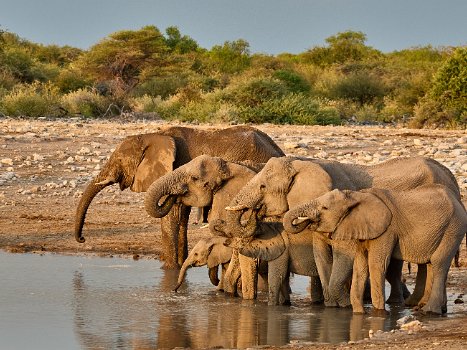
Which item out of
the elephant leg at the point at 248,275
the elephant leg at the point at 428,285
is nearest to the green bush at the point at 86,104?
the elephant leg at the point at 248,275

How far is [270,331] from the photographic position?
8344mm

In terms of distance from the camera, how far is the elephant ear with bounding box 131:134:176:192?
38.3 ft

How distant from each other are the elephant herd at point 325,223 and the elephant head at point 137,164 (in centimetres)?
81

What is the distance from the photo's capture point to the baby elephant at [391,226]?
8.81m

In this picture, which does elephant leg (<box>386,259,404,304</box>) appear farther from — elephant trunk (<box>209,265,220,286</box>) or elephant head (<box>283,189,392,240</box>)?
elephant trunk (<box>209,265,220,286</box>)

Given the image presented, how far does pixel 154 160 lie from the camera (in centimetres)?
1173

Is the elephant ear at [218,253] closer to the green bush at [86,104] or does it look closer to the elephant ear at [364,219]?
the elephant ear at [364,219]

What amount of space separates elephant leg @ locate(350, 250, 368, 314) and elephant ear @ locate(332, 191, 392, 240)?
0.23 m

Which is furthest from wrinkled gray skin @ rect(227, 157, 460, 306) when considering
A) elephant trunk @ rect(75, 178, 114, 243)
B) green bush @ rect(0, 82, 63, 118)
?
green bush @ rect(0, 82, 63, 118)

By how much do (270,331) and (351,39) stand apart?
1981 inches

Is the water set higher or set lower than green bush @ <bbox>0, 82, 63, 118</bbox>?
lower

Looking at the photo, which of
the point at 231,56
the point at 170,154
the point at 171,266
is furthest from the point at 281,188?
the point at 231,56

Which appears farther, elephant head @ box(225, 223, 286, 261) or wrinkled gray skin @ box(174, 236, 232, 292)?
wrinkled gray skin @ box(174, 236, 232, 292)

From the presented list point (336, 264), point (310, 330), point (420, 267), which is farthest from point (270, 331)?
point (420, 267)
